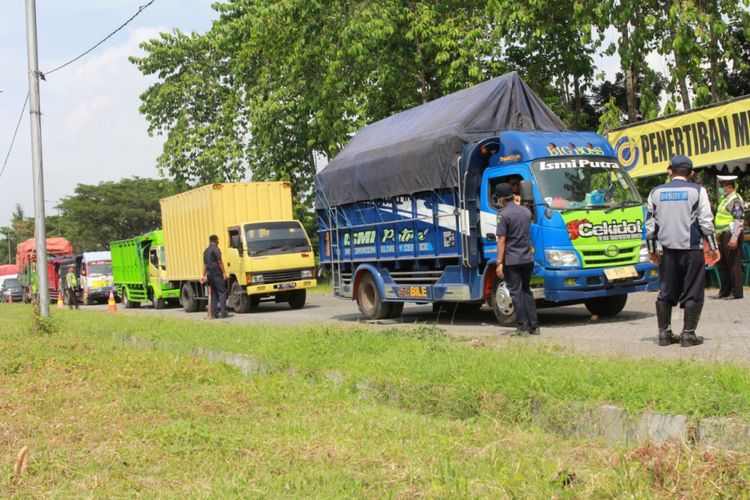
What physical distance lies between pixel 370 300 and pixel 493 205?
12.3 feet

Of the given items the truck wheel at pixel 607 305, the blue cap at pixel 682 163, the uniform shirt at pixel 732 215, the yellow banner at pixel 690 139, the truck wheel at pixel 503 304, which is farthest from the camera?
the yellow banner at pixel 690 139

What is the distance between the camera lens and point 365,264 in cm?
1400

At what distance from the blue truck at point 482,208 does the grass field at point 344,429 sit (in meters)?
2.91

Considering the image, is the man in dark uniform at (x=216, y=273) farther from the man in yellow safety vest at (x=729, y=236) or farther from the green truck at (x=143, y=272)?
the man in yellow safety vest at (x=729, y=236)

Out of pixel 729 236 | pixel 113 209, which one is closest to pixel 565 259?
pixel 729 236

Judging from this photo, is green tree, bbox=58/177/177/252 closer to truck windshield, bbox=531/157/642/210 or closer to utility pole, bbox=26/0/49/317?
utility pole, bbox=26/0/49/317

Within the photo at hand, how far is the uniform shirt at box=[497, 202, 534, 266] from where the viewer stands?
9.75 meters

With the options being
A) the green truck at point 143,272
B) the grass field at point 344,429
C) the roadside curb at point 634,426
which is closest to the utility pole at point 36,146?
the grass field at point 344,429

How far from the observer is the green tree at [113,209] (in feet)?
202

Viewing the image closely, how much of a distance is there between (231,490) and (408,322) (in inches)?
381

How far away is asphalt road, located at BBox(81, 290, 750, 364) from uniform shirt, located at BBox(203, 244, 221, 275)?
46.3 inches

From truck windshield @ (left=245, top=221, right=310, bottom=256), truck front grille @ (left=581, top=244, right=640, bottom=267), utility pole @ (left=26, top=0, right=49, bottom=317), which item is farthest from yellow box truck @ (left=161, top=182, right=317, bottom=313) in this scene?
truck front grille @ (left=581, top=244, right=640, bottom=267)

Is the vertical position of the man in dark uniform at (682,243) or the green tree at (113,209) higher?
the green tree at (113,209)

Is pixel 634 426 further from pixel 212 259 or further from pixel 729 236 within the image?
pixel 212 259
